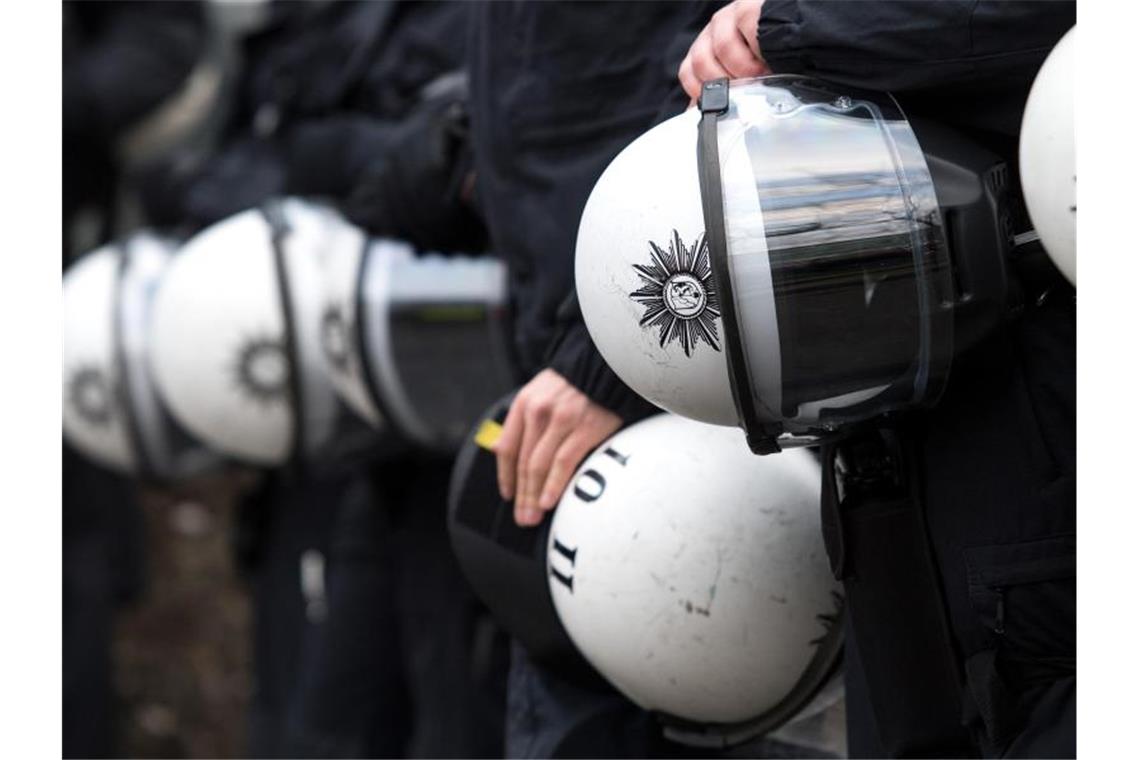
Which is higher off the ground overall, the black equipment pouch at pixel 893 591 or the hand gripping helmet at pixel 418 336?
the hand gripping helmet at pixel 418 336

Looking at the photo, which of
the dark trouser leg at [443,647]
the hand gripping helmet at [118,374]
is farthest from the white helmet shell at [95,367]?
the dark trouser leg at [443,647]

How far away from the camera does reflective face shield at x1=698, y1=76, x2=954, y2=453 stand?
1.63 metres

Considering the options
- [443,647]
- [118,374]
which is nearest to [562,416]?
[443,647]

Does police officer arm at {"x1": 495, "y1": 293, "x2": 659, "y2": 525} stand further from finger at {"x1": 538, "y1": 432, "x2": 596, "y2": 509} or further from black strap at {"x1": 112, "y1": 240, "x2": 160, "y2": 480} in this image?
black strap at {"x1": 112, "y1": 240, "x2": 160, "y2": 480}

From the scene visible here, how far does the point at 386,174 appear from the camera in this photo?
303 centimetres

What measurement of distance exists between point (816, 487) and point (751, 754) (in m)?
0.42

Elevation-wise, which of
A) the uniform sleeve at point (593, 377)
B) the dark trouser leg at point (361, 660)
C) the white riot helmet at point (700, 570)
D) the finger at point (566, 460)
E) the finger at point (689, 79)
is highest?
the finger at point (689, 79)

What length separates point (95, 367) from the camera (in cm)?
362

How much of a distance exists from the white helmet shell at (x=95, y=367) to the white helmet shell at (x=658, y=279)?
2.02 metres

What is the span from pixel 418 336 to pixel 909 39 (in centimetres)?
153

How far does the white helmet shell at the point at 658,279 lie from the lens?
1689 mm

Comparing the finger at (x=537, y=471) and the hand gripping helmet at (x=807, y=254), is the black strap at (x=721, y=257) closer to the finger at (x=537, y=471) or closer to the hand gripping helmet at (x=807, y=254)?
the hand gripping helmet at (x=807, y=254)
